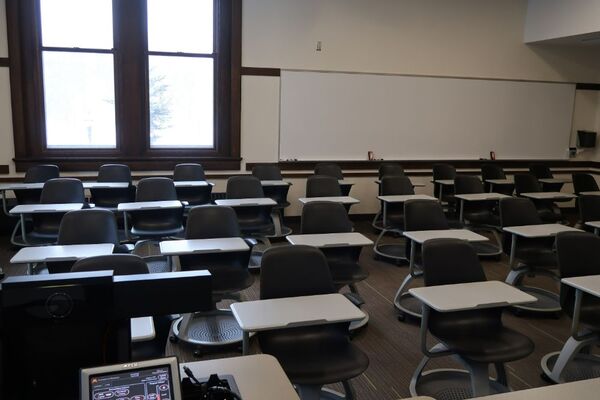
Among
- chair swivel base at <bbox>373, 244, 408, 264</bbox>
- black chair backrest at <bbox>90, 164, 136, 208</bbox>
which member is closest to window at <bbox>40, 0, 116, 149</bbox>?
black chair backrest at <bbox>90, 164, 136, 208</bbox>

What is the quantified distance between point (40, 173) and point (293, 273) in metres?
4.60

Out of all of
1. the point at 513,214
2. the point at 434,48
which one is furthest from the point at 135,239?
the point at 434,48

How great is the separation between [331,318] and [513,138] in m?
7.32

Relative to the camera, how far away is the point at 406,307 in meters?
4.49

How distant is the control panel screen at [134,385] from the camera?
112 centimetres

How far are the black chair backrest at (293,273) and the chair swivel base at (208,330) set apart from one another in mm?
910

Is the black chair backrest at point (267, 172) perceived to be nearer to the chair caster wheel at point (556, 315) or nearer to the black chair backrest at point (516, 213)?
the black chair backrest at point (516, 213)

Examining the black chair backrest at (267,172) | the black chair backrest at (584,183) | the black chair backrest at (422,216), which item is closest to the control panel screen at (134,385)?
the black chair backrest at (422,216)

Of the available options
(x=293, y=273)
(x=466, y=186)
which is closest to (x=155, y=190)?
(x=293, y=273)

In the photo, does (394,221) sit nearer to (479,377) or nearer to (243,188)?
→ (243,188)

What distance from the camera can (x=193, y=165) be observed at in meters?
6.74

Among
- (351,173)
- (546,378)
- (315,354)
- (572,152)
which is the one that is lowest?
(546,378)

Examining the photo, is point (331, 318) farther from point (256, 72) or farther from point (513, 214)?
point (256, 72)

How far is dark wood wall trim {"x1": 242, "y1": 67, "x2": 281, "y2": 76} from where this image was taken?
7262 millimetres
